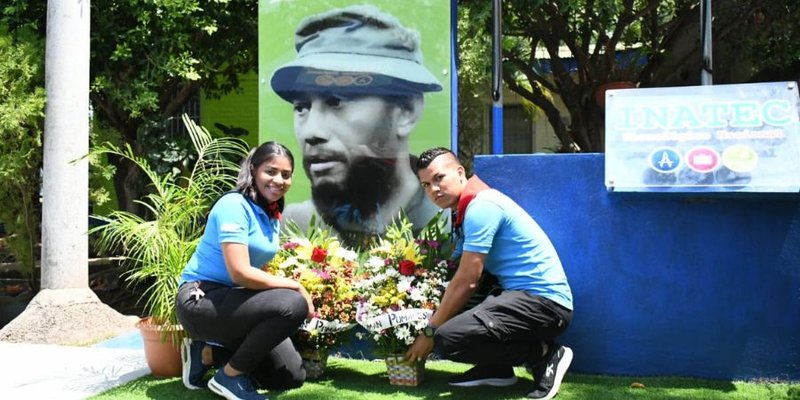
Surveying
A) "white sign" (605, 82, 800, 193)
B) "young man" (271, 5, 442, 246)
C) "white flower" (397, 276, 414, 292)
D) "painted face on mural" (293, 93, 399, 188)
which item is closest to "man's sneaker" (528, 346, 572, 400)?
"white flower" (397, 276, 414, 292)

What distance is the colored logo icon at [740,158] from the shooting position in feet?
14.0

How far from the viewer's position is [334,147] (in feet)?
18.3

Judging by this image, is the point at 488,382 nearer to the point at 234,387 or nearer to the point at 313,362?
the point at 313,362

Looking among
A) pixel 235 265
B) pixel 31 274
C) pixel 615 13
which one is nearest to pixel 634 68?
pixel 615 13

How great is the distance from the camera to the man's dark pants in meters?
4.02

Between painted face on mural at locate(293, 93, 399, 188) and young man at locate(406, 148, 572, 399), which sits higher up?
painted face on mural at locate(293, 93, 399, 188)

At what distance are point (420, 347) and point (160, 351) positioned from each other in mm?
1609

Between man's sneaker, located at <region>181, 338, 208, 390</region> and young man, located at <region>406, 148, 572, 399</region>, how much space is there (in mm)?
1196

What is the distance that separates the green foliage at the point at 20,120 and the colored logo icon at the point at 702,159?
5.29 meters

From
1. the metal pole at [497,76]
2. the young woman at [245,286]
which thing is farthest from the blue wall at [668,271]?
the young woman at [245,286]

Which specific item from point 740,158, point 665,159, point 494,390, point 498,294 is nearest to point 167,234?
point 498,294

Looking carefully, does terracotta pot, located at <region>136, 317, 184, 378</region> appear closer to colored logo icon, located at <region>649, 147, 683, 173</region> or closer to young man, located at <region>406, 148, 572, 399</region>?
young man, located at <region>406, 148, 572, 399</region>

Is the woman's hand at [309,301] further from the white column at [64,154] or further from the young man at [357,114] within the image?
the white column at [64,154]

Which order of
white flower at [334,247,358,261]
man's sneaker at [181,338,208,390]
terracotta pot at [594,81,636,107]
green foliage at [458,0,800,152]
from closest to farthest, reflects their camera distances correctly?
man's sneaker at [181,338,208,390] → white flower at [334,247,358,261] → green foliage at [458,0,800,152] → terracotta pot at [594,81,636,107]
